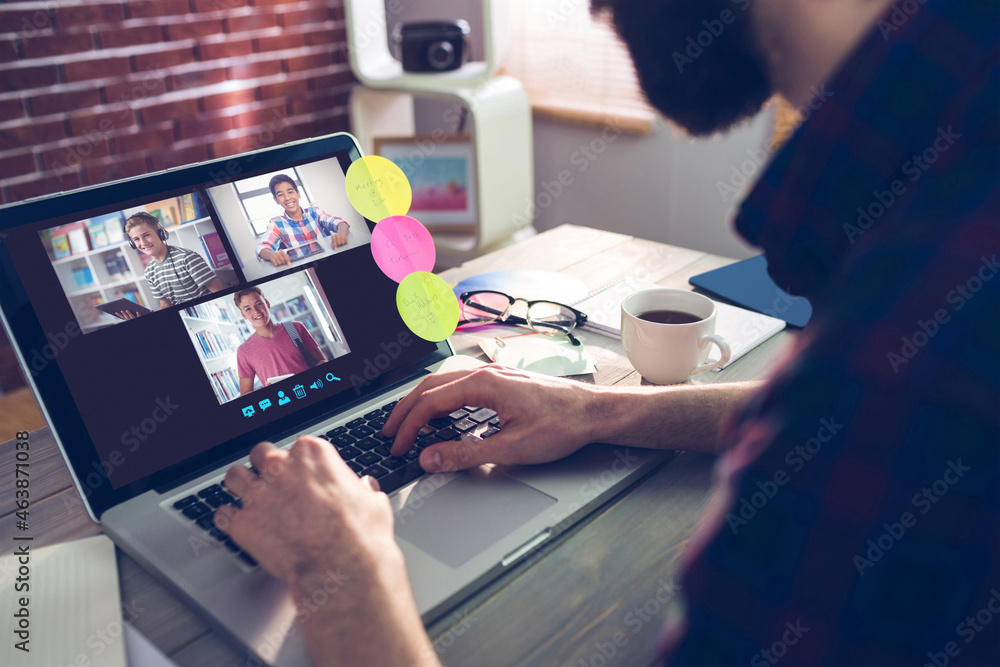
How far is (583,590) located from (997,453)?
0.31 m

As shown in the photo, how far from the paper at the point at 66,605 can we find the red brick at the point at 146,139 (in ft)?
6.29

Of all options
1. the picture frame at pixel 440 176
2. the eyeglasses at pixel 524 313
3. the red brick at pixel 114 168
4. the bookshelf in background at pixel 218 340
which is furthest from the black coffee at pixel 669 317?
the red brick at pixel 114 168

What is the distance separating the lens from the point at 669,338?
85 centimetres

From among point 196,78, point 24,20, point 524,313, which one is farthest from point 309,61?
point 524,313

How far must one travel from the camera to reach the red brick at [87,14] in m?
2.04

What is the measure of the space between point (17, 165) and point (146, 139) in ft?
1.21

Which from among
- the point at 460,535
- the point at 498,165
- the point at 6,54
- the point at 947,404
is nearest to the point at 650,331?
the point at 460,535

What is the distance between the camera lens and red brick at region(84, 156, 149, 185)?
7.26 feet

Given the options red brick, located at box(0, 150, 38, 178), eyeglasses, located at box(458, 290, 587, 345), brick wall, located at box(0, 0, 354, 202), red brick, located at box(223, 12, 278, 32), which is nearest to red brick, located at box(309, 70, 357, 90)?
A: brick wall, located at box(0, 0, 354, 202)

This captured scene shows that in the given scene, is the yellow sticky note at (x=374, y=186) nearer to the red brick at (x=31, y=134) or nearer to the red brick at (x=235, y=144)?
the red brick at (x=31, y=134)

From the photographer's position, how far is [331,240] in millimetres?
805

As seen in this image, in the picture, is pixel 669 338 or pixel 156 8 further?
pixel 156 8

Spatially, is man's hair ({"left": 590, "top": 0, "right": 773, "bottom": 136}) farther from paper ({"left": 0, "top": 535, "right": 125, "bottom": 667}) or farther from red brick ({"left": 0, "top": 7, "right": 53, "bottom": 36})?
red brick ({"left": 0, "top": 7, "right": 53, "bottom": 36})

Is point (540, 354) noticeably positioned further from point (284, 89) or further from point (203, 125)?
point (284, 89)
